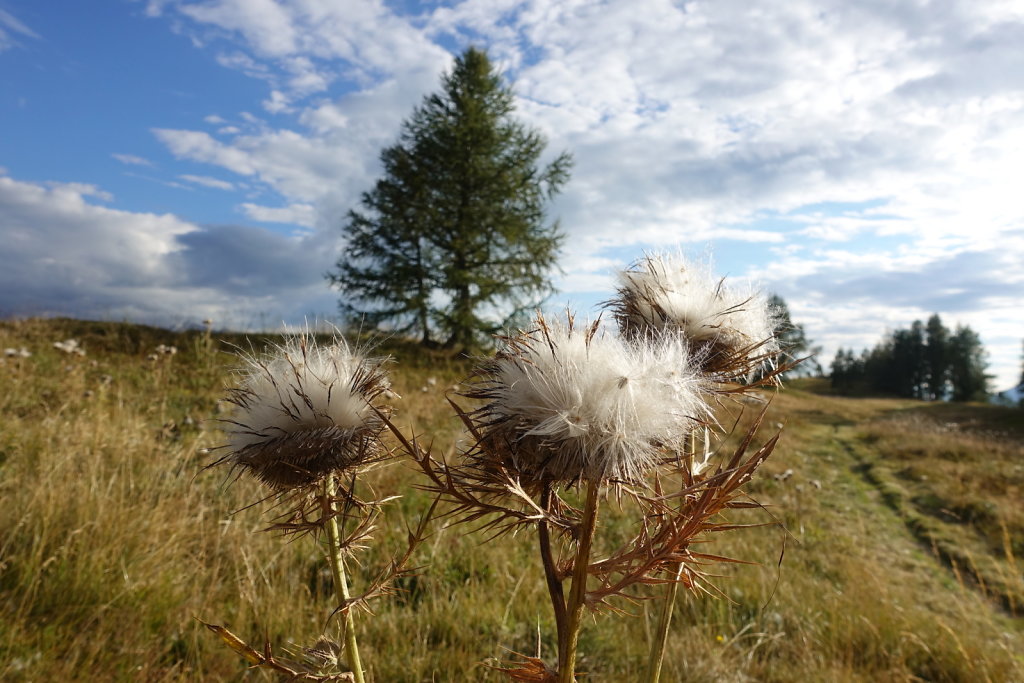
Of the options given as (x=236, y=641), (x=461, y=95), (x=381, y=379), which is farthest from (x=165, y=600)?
(x=461, y=95)

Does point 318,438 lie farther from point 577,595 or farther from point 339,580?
point 577,595

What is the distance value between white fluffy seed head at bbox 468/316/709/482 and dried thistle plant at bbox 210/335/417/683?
1.24ft

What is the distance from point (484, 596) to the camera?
13.5ft

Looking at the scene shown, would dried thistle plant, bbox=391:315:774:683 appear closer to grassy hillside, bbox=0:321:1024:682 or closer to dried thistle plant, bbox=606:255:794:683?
grassy hillside, bbox=0:321:1024:682

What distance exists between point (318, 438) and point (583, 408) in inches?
28.9

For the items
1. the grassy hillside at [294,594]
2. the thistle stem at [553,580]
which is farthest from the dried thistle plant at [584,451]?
the grassy hillside at [294,594]

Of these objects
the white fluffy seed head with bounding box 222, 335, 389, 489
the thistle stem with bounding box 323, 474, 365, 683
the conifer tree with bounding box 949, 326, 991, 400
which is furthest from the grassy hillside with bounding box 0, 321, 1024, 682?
the conifer tree with bounding box 949, 326, 991, 400

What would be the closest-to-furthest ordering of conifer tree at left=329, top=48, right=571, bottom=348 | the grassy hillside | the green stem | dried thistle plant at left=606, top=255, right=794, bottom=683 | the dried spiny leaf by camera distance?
1. the dried spiny leaf
2. the green stem
3. dried thistle plant at left=606, top=255, right=794, bottom=683
4. the grassy hillside
5. conifer tree at left=329, top=48, right=571, bottom=348

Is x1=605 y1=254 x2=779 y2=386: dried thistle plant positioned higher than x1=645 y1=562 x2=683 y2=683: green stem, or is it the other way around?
x1=605 y1=254 x2=779 y2=386: dried thistle plant

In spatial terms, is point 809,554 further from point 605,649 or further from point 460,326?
point 460,326

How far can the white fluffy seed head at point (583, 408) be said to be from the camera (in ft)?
3.50

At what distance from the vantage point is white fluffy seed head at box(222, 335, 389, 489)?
4.73 feet

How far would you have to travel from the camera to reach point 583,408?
1.08 m

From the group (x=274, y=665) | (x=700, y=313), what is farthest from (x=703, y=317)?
(x=274, y=665)
